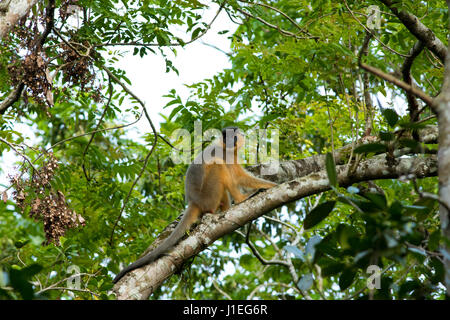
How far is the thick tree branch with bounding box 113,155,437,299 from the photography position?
12.9ft

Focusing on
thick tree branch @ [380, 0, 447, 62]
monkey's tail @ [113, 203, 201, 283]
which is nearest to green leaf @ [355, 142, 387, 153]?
monkey's tail @ [113, 203, 201, 283]

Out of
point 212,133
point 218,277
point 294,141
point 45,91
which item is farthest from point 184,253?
point 218,277

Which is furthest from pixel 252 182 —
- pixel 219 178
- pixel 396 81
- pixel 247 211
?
pixel 396 81

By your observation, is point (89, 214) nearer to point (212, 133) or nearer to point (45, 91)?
point (212, 133)

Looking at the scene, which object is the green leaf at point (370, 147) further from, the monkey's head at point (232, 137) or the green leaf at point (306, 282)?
the monkey's head at point (232, 137)

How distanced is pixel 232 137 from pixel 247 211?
220cm

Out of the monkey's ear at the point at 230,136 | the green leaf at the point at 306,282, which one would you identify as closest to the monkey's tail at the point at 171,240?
the monkey's ear at the point at 230,136

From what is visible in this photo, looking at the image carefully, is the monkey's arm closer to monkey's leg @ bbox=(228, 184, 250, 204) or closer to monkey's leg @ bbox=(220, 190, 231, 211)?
monkey's leg @ bbox=(228, 184, 250, 204)

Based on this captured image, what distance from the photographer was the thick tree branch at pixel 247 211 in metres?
3.92

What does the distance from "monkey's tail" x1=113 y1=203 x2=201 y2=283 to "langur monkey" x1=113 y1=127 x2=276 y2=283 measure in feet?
0.27

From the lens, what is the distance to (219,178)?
6.25 meters

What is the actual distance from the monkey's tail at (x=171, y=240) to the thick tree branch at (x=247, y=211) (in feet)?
0.26

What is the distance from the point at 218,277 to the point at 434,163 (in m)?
6.72

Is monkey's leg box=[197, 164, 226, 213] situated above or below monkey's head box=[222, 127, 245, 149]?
below
